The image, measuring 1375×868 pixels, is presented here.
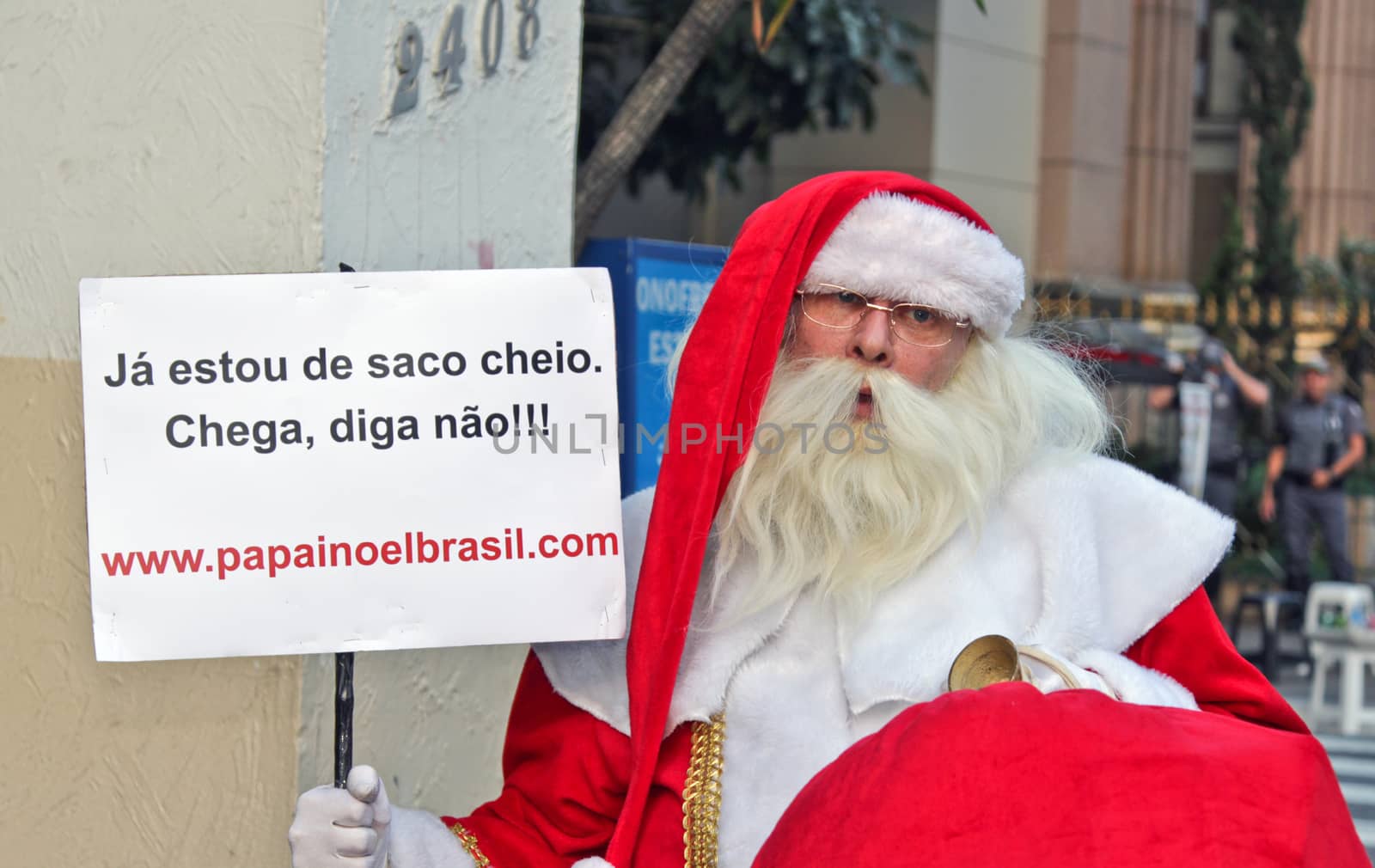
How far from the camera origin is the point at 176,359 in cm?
219

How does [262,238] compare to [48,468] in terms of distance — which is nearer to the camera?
[48,468]

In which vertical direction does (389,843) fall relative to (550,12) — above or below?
below

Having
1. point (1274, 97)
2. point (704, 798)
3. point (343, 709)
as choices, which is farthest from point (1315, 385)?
point (343, 709)

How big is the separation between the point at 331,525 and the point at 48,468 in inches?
46.5

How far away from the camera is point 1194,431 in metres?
10.5

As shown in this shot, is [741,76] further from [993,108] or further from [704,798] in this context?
[993,108]

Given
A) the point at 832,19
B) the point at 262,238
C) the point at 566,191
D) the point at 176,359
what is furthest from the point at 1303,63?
the point at 176,359

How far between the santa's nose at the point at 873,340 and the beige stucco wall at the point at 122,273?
1.39 metres

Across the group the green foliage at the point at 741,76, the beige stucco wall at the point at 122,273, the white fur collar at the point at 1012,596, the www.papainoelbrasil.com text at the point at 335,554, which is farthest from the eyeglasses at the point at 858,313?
the green foliage at the point at 741,76

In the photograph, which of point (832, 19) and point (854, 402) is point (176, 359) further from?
point (832, 19)

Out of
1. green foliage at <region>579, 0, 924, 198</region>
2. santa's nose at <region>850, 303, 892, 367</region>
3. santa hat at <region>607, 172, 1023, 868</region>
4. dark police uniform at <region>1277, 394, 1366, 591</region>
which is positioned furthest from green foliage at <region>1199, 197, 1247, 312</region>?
santa's nose at <region>850, 303, 892, 367</region>

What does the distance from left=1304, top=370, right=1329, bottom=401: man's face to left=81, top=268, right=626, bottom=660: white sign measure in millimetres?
9918

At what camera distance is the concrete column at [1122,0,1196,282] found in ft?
51.8

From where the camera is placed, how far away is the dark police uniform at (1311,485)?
11047mm
